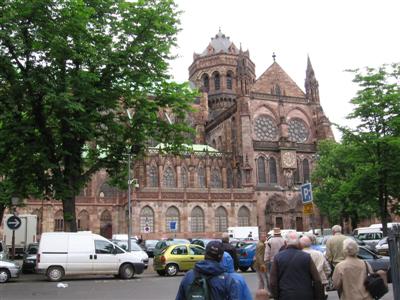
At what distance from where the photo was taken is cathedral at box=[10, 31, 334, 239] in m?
52.8

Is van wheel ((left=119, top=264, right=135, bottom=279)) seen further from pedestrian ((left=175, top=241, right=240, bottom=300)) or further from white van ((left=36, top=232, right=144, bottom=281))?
pedestrian ((left=175, top=241, right=240, bottom=300))

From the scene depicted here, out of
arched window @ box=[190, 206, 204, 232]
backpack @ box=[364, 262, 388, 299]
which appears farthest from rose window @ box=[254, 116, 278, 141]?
backpack @ box=[364, 262, 388, 299]

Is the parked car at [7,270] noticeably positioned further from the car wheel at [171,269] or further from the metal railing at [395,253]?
the metal railing at [395,253]

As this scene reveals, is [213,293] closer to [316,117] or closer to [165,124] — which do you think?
[165,124]

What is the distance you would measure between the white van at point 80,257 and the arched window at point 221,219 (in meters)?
35.7

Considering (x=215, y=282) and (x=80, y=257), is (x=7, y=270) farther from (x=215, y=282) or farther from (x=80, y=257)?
(x=215, y=282)

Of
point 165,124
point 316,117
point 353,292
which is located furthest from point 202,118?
point 353,292

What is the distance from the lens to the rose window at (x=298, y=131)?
66.8 m

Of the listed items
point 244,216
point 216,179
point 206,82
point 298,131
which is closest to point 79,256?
point 244,216

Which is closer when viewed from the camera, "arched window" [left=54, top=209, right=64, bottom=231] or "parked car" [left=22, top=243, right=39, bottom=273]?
"parked car" [left=22, top=243, right=39, bottom=273]

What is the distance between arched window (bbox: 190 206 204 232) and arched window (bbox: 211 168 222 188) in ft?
24.0

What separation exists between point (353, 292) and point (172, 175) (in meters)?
54.2

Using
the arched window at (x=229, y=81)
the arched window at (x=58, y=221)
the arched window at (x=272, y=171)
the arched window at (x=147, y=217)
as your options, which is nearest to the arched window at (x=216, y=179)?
the arched window at (x=272, y=171)

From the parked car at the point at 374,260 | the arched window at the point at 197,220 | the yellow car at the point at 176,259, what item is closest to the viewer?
the parked car at the point at 374,260
